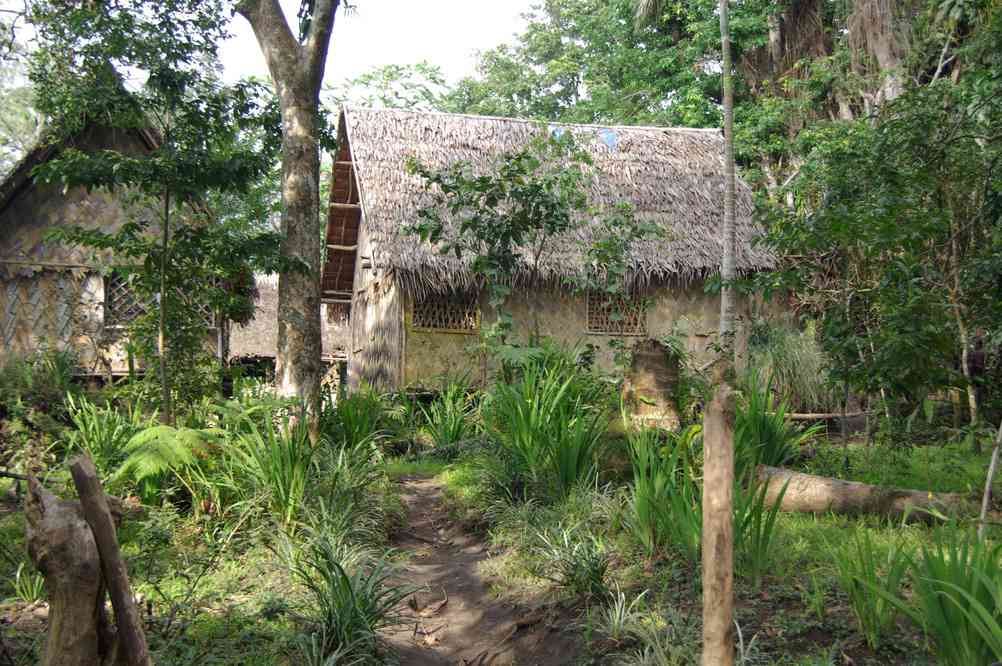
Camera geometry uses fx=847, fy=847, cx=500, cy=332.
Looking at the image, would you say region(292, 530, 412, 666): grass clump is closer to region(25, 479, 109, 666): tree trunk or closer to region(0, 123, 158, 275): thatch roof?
region(25, 479, 109, 666): tree trunk

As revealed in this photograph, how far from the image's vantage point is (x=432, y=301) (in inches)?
526

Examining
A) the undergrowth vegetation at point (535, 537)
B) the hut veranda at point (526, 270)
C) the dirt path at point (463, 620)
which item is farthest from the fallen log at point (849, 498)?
the hut veranda at point (526, 270)

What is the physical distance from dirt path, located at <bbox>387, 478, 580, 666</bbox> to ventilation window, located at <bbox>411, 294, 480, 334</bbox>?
23.7ft

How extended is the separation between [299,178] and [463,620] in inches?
166

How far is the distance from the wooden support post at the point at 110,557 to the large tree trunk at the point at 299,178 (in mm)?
4782

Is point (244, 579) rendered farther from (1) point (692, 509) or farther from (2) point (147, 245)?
(2) point (147, 245)

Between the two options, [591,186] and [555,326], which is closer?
[555,326]

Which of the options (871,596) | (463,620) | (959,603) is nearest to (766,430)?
(463,620)

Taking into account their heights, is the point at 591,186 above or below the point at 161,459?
above

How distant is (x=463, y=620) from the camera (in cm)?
480

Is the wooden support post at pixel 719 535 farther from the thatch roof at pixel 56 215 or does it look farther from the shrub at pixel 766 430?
the thatch roof at pixel 56 215

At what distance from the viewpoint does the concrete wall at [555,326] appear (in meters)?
13.2

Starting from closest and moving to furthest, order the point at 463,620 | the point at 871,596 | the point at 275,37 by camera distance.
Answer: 1. the point at 871,596
2. the point at 463,620
3. the point at 275,37

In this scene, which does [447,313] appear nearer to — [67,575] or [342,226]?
[342,226]
